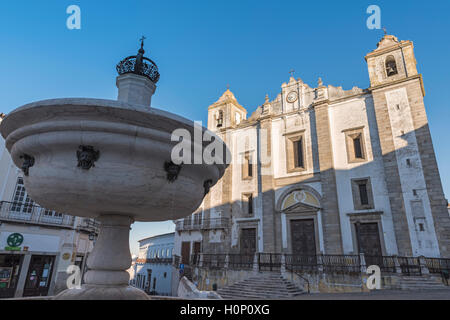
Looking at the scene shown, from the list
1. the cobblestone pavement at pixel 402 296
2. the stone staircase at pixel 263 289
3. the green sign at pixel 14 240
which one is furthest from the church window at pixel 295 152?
the green sign at pixel 14 240

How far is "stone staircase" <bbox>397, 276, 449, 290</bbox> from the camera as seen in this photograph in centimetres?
1081

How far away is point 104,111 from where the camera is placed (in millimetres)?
3156

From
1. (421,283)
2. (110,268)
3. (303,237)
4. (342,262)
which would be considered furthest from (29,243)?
(421,283)

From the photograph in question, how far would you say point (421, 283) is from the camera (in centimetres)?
1113

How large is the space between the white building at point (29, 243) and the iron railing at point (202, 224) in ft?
25.7

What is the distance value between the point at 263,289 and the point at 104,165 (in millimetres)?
11131

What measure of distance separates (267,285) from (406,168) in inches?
384

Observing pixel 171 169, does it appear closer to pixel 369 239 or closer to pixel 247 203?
pixel 369 239

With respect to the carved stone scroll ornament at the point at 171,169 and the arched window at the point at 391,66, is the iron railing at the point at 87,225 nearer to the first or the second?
the carved stone scroll ornament at the point at 171,169

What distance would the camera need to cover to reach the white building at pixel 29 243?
1406cm

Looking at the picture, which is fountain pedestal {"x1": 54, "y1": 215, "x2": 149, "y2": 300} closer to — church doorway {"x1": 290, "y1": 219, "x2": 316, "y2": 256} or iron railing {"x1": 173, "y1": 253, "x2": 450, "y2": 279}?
iron railing {"x1": 173, "y1": 253, "x2": 450, "y2": 279}

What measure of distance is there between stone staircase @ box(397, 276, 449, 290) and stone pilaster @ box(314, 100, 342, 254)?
4157 millimetres
